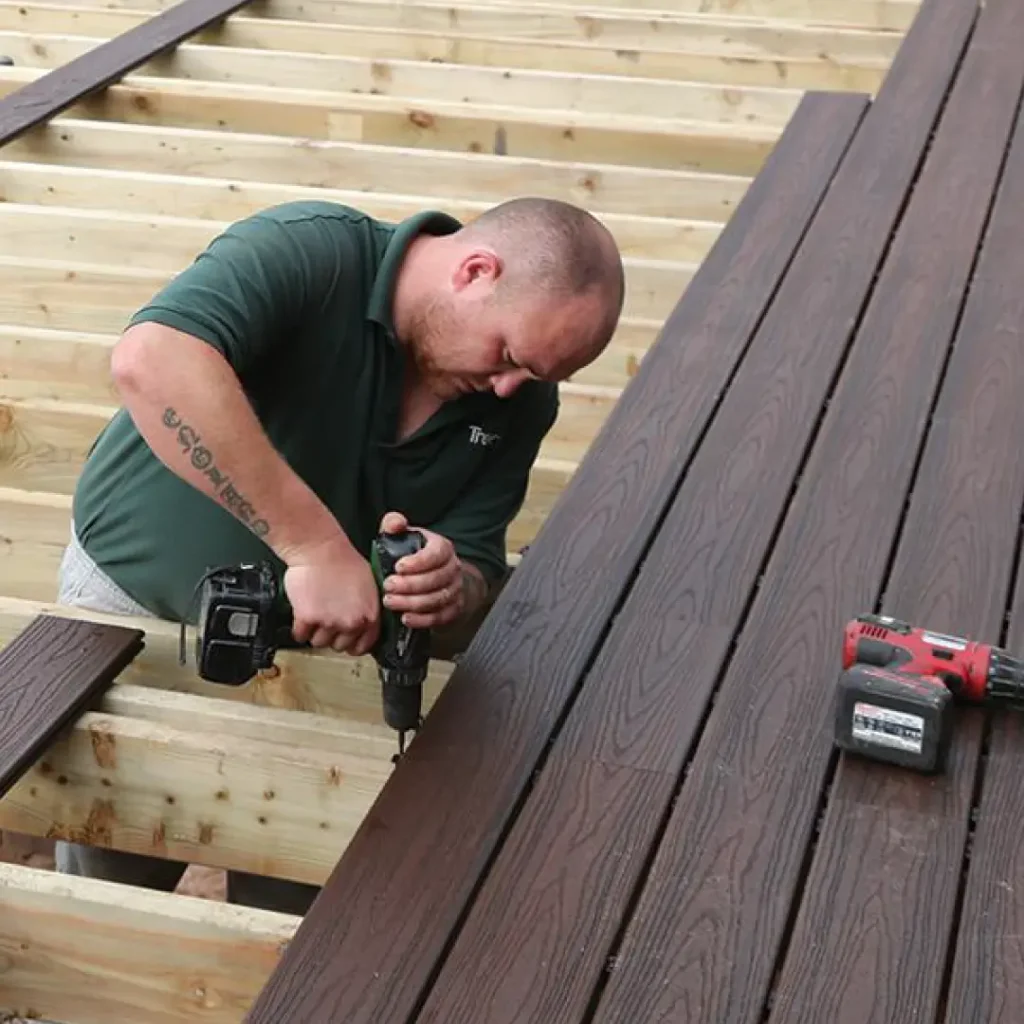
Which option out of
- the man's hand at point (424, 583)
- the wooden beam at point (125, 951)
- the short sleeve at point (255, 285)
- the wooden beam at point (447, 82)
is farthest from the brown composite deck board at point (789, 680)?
the wooden beam at point (447, 82)

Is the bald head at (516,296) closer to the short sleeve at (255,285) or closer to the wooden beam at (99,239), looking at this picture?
the short sleeve at (255,285)

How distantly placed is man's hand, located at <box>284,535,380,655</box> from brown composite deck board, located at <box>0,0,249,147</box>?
2878mm

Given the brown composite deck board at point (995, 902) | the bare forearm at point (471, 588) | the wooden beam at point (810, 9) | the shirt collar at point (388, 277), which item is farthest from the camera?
the wooden beam at point (810, 9)

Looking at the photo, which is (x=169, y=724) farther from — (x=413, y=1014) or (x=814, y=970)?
(x=814, y=970)

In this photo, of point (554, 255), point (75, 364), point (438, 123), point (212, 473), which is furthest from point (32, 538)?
point (438, 123)

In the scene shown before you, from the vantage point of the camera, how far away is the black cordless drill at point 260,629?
2018 millimetres

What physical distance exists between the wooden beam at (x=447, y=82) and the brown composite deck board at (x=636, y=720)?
177cm

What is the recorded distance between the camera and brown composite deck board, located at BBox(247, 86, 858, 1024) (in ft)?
5.74

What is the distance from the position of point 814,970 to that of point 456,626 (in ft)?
4.19

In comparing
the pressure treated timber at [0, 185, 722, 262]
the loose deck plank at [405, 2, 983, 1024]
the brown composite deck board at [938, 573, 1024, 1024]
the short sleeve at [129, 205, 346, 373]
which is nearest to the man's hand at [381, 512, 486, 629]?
the loose deck plank at [405, 2, 983, 1024]

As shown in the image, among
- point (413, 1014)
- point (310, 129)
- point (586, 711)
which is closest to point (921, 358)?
point (586, 711)

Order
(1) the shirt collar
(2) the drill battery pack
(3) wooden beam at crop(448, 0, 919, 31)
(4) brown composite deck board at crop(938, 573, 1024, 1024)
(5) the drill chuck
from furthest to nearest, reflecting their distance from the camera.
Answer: (3) wooden beam at crop(448, 0, 919, 31), (1) the shirt collar, (5) the drill chuck, (2) the drill battery pack, (4) brown composite deck board at crop(938, 573, 1024, 1024)

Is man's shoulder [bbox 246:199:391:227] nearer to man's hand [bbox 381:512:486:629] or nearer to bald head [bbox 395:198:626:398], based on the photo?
bald head [bbox 395:198:626:398]

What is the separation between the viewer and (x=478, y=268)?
2244 millimetres
